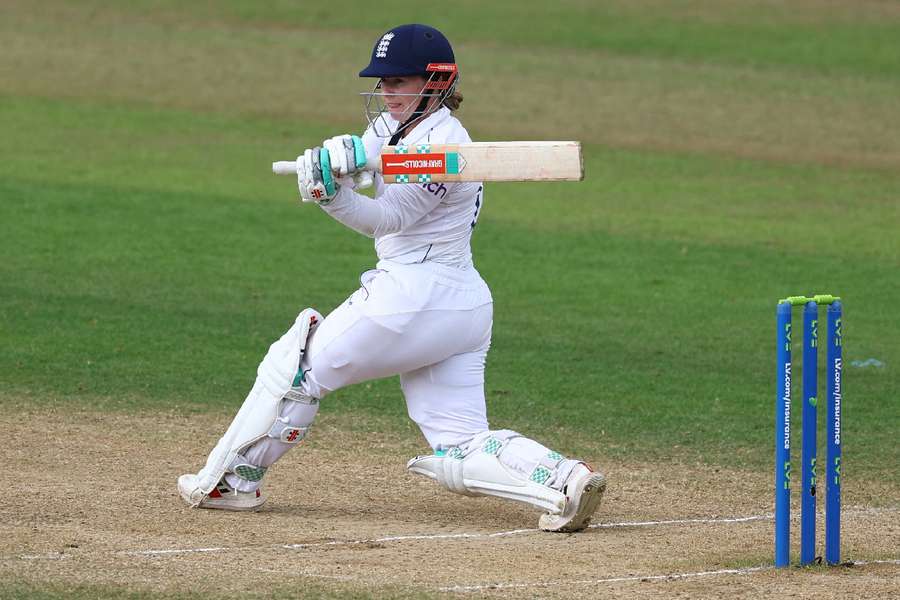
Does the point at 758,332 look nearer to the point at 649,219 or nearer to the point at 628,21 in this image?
the point at 649,219

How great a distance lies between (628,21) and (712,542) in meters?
24.2

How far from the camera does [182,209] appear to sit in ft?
56.5

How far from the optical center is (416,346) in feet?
22.8

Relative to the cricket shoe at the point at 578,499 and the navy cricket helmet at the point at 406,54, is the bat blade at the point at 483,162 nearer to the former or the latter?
the navy cricket helmet at the point at 406,54

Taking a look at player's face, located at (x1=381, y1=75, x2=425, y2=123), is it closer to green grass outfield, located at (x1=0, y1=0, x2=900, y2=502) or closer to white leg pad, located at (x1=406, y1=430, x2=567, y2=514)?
white leg pad, located at (x1=406, y1=430, x2=567, y2=514)

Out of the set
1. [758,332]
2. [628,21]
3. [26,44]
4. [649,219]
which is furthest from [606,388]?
[628,21]

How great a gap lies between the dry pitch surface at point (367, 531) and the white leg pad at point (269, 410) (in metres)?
0.21

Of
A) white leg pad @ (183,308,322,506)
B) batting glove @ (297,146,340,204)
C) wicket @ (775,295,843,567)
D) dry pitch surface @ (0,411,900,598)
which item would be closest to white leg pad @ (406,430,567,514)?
dry pitch surface @ (0,411,900,598)

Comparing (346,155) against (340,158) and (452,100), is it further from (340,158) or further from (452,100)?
(452,100)

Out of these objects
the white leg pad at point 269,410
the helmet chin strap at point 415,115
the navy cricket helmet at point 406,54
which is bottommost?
the white leg pad at point 269,410

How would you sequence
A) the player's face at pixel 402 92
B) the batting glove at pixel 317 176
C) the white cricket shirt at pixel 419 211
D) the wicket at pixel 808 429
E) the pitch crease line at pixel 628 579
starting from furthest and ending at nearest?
the player's face at pixel 402 92, the white cricket shirt at pixel 419 211, the batting glove at pixel 317 176, the wicket at pixel 808 429, the pitch crease line at pixel 628 579

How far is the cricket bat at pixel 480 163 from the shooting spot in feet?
21.5

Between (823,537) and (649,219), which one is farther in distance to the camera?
(649,219)

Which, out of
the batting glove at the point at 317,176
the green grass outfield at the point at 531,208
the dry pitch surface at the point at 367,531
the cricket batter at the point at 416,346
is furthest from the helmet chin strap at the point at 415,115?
the green grass outfield at the point at 531,208
